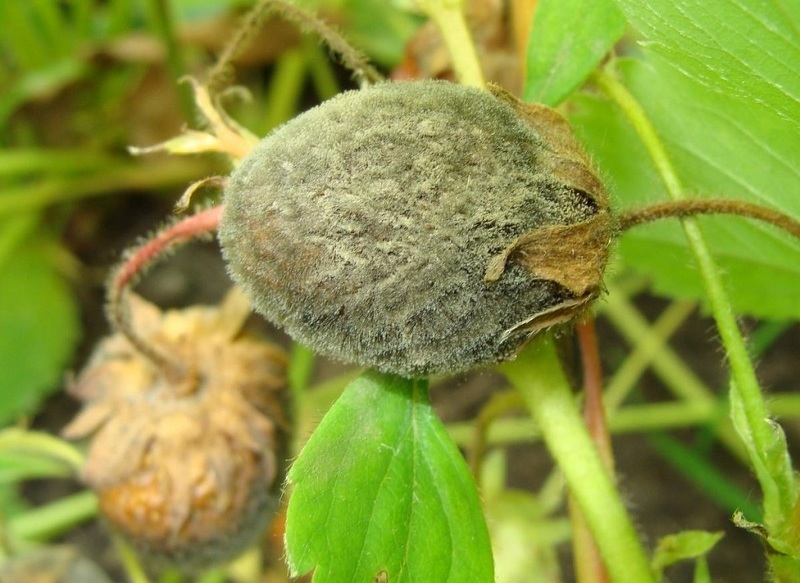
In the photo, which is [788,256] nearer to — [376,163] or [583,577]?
[583,577]

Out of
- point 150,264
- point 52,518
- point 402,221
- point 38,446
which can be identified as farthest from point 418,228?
point 52,518

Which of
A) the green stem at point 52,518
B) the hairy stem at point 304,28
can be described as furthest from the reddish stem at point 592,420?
the green stem at point 52,518

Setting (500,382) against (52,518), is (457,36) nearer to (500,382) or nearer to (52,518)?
(500,382)

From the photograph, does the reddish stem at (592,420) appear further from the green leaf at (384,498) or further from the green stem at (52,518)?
the green stem at (52,518)

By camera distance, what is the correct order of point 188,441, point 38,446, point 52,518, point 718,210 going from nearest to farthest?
point 718,210 → point 188,441 → point 38,446 → point 52,518

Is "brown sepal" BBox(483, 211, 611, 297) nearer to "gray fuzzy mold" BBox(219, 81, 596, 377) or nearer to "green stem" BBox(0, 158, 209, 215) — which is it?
"gray fuzzy mold" BBox(219, 81, 596, 377)

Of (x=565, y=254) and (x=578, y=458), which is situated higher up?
(x=565, y=254)

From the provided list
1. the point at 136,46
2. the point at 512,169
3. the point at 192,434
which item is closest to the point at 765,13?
the point at 512,169
